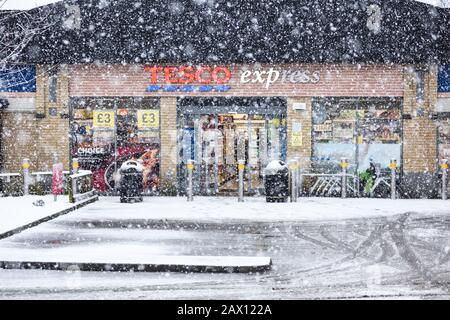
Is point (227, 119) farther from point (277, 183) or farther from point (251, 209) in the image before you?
point (251, 209)

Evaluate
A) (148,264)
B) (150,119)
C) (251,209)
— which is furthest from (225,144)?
(148,264)

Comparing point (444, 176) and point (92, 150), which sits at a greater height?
point (92, 150)

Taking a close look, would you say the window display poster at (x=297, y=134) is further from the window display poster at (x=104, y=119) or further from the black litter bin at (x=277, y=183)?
the window display poster at (x=104, y=119)

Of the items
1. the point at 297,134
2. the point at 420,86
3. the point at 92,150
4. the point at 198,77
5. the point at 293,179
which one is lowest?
the point at 293,179

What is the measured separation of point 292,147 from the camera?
70.9 ft

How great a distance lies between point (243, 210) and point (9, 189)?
829cm

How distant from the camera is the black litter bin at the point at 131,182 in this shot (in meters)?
19.5

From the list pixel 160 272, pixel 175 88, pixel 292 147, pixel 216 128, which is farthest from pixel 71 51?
pixel 160 272

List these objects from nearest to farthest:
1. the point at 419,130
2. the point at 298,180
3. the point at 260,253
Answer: the point at 260,253 < the point at 419,130 < the point at 298,180

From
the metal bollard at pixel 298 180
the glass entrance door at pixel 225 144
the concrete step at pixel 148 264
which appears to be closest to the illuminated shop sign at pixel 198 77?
the glass entrance door at pixel 225 144

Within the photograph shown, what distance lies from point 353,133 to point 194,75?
5.26m

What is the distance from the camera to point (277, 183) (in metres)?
19.5

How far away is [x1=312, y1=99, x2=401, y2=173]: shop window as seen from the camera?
21.5 m
